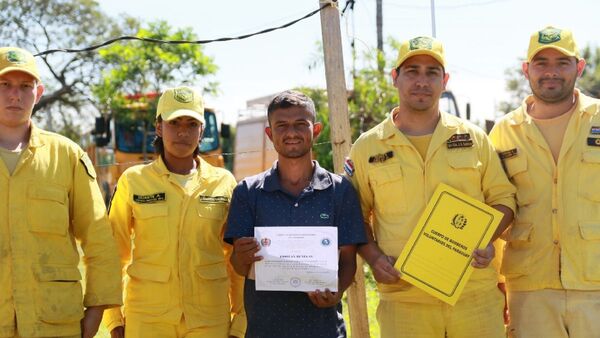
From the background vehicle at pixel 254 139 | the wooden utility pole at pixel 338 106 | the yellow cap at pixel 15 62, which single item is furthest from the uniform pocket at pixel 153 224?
the background vehicle at pixel 254 139

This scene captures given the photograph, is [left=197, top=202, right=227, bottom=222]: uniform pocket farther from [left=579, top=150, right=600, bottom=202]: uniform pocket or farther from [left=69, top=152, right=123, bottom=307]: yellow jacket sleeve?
[left=579, top=150, right=600, bottom=202]: uniform pocket

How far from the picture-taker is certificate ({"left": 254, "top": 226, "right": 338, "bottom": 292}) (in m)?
3.50

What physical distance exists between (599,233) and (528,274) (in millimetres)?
423

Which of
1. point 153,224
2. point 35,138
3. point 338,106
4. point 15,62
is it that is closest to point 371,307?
point 338,106

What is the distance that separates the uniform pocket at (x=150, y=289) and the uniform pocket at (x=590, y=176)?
220cm

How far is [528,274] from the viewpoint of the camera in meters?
4.03

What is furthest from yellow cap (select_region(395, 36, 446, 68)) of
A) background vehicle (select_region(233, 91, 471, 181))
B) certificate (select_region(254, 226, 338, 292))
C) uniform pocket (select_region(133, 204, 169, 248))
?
background vehicle (select_region(233, 91, 471, 181))

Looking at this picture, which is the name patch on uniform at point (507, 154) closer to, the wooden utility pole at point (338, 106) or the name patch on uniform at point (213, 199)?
the wooden utility pole at point (338, 106)

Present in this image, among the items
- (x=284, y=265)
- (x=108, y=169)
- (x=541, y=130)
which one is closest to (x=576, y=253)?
(x=541, y=130)

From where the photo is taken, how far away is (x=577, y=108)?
4078mm

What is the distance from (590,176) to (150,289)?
2.37m

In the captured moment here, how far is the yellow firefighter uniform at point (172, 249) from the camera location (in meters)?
3.89

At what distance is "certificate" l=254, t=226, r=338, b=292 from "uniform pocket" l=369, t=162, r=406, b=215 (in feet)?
1.71

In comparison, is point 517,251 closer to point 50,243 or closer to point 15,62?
point 50,243
